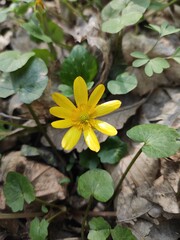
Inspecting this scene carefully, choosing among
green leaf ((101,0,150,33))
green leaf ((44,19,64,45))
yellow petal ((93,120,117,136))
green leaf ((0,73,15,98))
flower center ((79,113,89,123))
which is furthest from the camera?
green leaf ((44,19,64,45))

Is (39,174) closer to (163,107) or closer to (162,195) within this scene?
(162,195)

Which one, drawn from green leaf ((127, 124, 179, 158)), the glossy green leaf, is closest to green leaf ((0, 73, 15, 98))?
green leaf ((127, 124, 179, 158))

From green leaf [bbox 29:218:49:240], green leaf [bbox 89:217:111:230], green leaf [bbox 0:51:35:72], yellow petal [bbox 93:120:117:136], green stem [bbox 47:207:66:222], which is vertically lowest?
green stem [bbox 47:207:66:222]

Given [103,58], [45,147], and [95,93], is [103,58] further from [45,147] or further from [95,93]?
[45,147]

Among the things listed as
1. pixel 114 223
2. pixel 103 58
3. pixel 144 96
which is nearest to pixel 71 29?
pixel 103 58

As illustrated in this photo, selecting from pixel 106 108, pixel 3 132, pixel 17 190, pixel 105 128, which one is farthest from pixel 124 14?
pixel 17 190

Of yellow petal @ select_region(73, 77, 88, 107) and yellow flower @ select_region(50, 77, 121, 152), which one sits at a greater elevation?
yellow petal @ select_region(73, 77, 88, 107)

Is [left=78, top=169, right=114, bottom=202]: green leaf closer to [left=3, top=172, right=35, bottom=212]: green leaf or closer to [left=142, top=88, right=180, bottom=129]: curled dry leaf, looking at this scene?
[left=3, top=172, right=35, bottom=212]: green leaf
